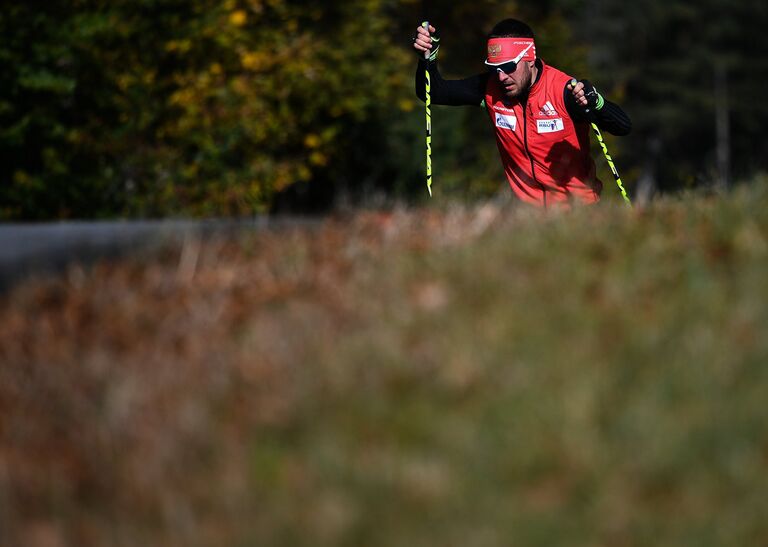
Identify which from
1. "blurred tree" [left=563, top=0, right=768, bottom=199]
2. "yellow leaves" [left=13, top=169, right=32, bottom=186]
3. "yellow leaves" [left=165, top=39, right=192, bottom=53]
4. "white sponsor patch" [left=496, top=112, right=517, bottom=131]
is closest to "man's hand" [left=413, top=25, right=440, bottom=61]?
"white sponsor patch" [left=496, top=112, right=517, bottom=131]

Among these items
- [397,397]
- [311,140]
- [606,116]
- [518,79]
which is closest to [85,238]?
[397,397]

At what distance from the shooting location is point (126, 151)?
15406mm

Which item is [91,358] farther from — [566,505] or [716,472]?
[716,472]

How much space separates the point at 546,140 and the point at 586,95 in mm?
819

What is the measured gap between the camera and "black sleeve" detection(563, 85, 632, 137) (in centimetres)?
894

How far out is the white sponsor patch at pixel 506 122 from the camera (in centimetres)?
971

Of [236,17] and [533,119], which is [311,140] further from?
[533,119]

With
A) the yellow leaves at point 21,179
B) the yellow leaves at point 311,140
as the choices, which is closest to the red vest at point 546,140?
the yellow leaves at point 21,179

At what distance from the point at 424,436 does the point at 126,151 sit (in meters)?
12.2

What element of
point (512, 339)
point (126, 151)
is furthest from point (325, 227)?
point (126, 151)

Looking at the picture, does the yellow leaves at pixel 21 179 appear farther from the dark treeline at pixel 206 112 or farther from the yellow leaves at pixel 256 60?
the yellow leaves at pixel 256 60

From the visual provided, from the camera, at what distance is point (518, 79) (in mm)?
9523

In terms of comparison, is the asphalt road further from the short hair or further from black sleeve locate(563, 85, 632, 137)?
the short hair

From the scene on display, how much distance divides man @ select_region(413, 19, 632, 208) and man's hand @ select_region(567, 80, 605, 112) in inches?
7.0
